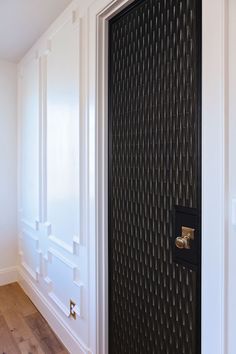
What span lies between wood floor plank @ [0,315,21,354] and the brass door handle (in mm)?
1595

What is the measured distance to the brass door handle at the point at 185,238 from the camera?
102 cm

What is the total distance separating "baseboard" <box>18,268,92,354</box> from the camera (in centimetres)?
173

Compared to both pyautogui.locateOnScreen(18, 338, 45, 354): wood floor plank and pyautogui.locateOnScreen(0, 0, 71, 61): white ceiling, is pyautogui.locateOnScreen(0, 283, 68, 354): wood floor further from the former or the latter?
pyautogui.locateOnScreen(0, 0, 71, 61): white ceiling

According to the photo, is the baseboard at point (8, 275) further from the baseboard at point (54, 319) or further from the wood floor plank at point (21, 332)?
the wood floor plank at point (21, 332)

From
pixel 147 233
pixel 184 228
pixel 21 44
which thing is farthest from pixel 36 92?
pixel 184 228

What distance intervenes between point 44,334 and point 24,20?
2517mm

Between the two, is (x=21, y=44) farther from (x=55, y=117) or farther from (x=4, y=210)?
(x=4, y=210)

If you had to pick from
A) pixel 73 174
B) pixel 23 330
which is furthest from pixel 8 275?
pixel 73 174
